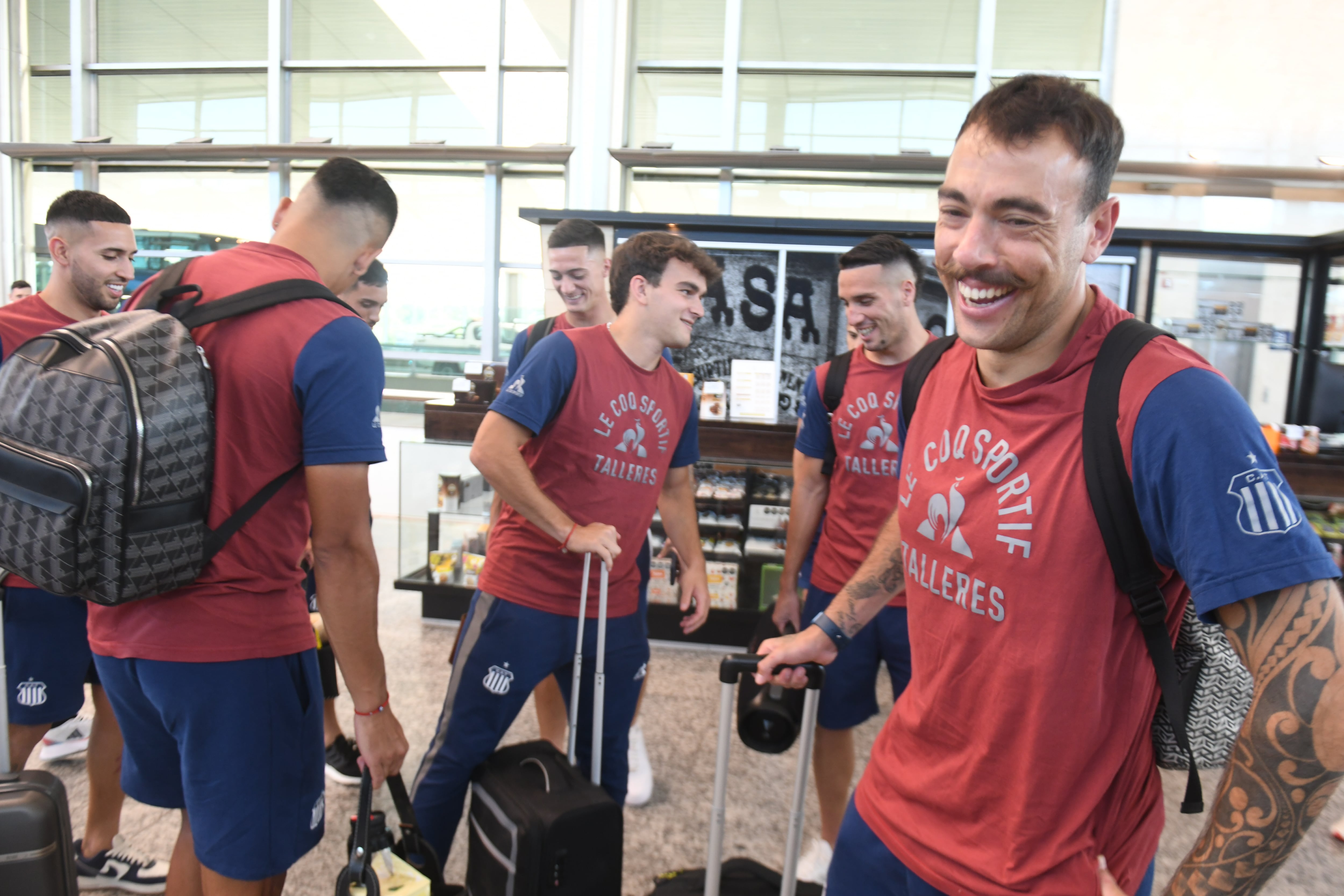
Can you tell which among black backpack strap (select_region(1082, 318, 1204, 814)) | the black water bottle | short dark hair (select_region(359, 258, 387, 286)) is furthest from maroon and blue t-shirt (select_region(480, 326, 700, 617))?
black backpack strap (select_region(1082, 318, 1204, 814))

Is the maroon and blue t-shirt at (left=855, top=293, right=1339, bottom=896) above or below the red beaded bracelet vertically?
above

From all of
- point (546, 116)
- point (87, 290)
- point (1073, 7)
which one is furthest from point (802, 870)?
Result: point (1073, 7)

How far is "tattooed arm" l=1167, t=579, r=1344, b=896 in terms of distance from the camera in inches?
30.1

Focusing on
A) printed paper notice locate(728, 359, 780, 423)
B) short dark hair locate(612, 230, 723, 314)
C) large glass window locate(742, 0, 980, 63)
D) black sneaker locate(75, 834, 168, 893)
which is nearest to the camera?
black sneaker locate(75, 834, 168, 893)

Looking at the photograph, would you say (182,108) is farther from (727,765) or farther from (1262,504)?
(1262,504)

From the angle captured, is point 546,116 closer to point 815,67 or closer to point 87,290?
point 815,67

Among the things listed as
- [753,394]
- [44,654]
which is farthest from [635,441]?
[753,394]

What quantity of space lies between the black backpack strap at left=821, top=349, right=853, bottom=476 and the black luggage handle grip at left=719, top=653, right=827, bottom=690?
4.07 feet

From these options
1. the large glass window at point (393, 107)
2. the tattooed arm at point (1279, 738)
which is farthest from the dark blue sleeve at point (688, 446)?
the large glass window at point (393, 107)

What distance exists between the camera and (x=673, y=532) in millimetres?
2691

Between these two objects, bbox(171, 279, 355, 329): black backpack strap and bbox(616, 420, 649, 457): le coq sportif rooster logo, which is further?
bbox(616, 420, 649, 457): le coq sportif rooster logo

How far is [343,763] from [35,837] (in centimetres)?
172

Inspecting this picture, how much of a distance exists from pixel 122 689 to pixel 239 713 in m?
0.25

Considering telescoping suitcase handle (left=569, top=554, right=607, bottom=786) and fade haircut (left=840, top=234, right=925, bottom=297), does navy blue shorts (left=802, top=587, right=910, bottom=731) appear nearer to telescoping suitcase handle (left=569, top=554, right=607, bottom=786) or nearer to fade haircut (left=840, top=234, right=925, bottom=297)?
telescoping suitcase handle (left=569, top=554, right=607, bottom=786)
